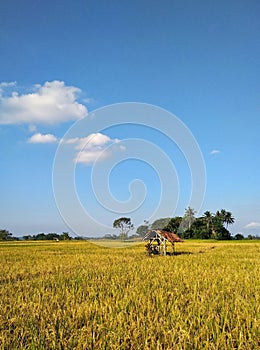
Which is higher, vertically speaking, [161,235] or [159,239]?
[161,235]

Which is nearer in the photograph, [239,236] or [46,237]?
[239,236]

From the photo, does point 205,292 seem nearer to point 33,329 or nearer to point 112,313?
point 112,313

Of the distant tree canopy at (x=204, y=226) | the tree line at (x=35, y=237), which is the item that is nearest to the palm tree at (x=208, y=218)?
the distant tree canopy at (x=204, y=226)

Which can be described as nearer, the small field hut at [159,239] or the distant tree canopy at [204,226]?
the small field hut at [159,239]

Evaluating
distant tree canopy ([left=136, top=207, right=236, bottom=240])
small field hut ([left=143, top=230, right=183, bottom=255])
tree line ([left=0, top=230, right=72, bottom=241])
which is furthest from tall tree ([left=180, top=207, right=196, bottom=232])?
small field hut ([left=143, top=230, right=183, bottom=255])

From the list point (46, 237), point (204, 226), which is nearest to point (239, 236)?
point (204, 226)

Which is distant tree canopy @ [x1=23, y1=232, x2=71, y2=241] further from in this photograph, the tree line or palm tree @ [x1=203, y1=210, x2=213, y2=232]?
palm tree @ [x1=203, y1=210, x2=213, y2=232]

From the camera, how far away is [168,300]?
5.77 m

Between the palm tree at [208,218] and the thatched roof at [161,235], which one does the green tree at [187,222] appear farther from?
the thatched roof at [161,235]

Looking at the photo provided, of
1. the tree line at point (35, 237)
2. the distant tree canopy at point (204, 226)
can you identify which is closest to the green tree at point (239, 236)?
the distant tree canopy at point (204, 226)

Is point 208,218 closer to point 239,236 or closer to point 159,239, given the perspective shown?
point 239,236

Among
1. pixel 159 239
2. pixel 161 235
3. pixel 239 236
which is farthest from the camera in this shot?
pixel 239 236

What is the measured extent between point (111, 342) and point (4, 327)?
1.61 m

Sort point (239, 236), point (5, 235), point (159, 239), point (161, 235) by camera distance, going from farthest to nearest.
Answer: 1. point (5, 235)
2. point (239, 236)
3. point (159, 239)
4. point (161, 235)
